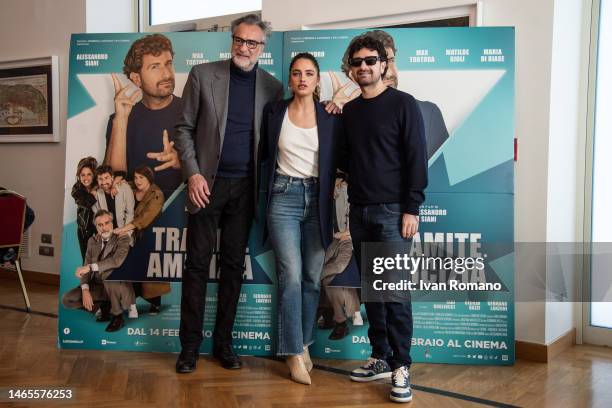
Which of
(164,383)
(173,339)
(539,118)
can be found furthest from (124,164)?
(539,118)

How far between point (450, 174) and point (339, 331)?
1.02 meters

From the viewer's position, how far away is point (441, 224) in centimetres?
308

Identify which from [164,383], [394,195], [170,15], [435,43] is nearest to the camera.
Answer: [394,195]

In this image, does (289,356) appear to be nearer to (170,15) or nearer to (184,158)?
(184,158)

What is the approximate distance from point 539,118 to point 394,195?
1134mm

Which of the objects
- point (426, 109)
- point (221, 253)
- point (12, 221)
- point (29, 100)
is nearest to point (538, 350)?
point (426, 109)

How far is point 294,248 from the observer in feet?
9.43

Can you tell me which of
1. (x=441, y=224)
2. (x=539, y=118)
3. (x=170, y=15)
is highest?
(x=170, y=15)

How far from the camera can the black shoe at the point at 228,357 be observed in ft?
9.92

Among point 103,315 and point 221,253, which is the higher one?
point 221,253

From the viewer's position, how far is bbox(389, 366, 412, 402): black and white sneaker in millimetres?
2590

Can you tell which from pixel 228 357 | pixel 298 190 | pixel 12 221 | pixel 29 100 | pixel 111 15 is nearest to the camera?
pixel 298 190

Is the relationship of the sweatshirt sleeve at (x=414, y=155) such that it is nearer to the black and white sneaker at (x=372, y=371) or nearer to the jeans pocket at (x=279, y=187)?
the jeans pocket at (x=279, y=187)

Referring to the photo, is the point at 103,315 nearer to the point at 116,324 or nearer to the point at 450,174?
the point at 116,324
